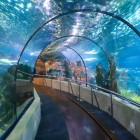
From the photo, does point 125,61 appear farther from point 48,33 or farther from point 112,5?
point 112,5

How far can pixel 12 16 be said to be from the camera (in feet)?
25.5

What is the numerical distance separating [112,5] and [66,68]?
54.7 feet

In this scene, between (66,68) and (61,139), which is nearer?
(61,139)

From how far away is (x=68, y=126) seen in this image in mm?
8031

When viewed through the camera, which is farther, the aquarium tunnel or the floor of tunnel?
the floor of tunnel

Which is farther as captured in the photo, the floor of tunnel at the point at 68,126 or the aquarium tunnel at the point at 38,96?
the floor of tunnel at the point at 68,126

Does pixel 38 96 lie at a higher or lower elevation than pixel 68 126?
higher

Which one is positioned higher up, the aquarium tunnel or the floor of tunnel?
the aquarium tunnel

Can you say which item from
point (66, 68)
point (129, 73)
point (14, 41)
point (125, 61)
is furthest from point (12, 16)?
point (129, 73)

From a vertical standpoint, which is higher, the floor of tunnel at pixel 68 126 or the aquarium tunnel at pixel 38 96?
the aquarium tunnel at pixel 38 96

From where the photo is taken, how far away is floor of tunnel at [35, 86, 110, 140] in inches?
269

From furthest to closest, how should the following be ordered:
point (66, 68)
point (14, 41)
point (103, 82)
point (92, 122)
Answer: point (66, 68)
point (103, 82)
point (14, 41)
point (92, 122)

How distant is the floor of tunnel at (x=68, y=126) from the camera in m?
6.84

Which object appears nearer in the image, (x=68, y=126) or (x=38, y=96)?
(x=68, y=126)
